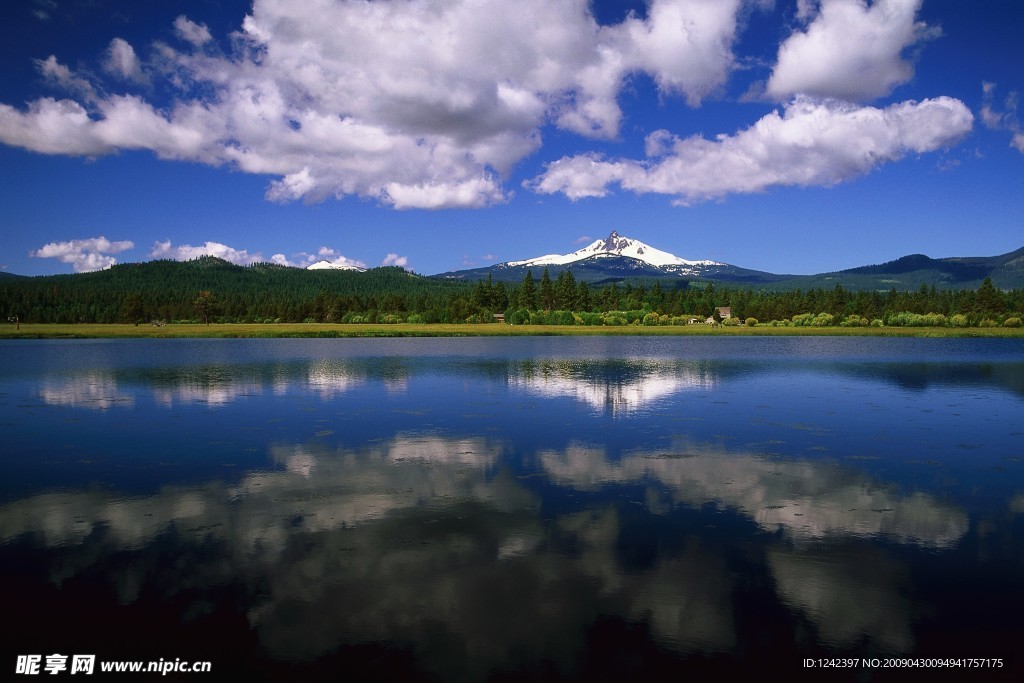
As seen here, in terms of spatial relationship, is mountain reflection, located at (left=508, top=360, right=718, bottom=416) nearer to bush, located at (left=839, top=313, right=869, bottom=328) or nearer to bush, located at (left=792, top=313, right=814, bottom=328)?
bush, located at (left=839, top=313, right=869, bottom=328)

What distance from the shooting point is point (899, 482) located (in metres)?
20.3

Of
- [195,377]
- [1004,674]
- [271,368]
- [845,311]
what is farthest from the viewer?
[845,311]

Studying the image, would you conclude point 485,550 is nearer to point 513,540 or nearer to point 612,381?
point 513,540

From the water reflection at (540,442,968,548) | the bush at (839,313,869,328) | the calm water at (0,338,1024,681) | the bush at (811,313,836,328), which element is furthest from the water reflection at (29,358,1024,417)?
the bush at (811,313,836,328)

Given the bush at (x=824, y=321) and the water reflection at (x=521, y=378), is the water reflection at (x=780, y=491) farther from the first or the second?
the bush at (x=824, y=321)

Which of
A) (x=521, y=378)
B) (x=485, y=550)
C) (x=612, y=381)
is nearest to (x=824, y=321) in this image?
(x=612, y=381)

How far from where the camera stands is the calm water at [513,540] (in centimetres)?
1054

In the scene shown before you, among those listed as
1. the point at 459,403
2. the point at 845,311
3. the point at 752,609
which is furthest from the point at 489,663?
the point at 845,311

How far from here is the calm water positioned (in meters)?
10.5

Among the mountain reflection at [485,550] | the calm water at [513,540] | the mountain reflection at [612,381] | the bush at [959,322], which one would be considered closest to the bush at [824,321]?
the bush at [959,322]

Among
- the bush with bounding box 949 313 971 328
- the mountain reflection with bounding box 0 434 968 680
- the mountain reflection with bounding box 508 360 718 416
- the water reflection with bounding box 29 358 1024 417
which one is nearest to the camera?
the mountain reflection with bounding box 0 434 968 680

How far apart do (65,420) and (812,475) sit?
33651 mm

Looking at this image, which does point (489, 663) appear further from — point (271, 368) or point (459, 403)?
point (271, 368)

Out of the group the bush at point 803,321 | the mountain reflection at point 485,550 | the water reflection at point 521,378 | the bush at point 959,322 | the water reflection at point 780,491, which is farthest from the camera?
the bush at point 803,321
